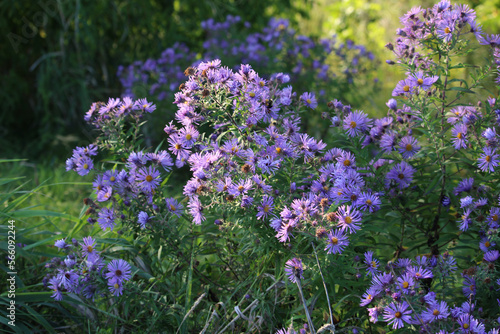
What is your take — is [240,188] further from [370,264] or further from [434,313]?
[434,313]

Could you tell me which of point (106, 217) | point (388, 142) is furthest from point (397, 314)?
point (106, 217)

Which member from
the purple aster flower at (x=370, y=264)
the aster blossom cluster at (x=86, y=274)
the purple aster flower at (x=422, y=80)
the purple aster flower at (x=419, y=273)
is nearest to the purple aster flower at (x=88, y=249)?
the aster blossom cluster at (x=86, y=274)

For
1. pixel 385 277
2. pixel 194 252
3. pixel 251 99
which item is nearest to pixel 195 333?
pixel 194 252

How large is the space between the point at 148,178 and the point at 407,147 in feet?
3.09

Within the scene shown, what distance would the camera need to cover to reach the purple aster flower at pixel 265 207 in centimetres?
153

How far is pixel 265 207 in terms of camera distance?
154 centimetres

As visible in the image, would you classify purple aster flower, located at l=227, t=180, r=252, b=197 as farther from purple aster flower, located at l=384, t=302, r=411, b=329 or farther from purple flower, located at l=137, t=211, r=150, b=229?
purple aster flower, located at l=384, t=302, r=411, b=329

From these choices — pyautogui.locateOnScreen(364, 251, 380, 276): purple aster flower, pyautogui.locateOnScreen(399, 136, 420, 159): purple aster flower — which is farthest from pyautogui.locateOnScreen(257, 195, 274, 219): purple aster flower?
pyautogui.locateOnScreen(399, 136, 420, 159): purple aster flower

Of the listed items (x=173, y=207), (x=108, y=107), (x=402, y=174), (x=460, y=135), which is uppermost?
(x=460, y=135)

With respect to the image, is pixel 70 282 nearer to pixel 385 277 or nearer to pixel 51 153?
pixel 385 277

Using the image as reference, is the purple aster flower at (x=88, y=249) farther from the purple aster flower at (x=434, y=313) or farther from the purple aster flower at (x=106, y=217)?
the purple aster flower at (x=434, y=313)

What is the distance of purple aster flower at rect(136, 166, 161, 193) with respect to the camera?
5.38 feet

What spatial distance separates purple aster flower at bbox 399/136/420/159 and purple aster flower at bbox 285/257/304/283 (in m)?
0.62

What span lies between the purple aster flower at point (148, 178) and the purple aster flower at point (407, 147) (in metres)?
0.89
